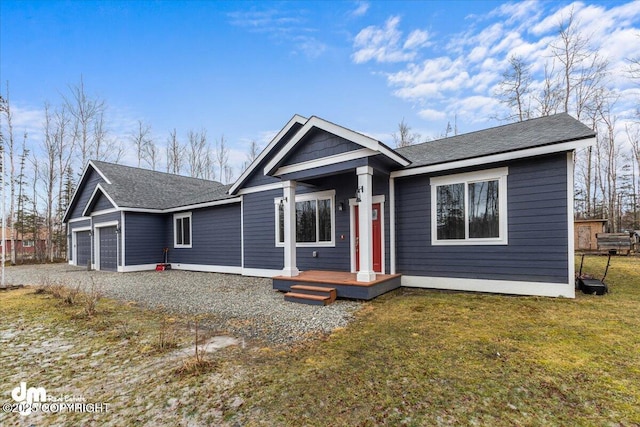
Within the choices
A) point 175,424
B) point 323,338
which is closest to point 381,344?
point 323,338

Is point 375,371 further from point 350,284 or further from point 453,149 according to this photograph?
point 453,149

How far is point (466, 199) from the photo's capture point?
23.0ft

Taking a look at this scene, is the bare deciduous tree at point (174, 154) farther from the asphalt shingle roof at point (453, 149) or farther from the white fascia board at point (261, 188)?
the white fascia board at point (261, 188)

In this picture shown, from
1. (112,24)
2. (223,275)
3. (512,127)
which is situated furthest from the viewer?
(112,24)

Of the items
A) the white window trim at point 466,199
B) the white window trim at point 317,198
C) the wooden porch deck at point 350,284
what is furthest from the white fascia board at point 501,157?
the wooden porch deck at point 350,284

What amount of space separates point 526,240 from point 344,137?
14.9 feet

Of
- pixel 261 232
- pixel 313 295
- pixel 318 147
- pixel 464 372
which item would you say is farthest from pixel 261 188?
pixel 464 372

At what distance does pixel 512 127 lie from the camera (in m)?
8.58

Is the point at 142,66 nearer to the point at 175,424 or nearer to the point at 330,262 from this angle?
the point at 330,262

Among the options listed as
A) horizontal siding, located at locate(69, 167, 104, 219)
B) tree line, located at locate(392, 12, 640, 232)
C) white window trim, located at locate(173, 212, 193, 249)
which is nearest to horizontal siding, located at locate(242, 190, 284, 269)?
white window trim, located at locate(173, 212, 193, 249)

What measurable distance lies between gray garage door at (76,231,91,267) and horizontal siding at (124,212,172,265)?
475 centimetres

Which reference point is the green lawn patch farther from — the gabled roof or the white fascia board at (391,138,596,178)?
the gabled roof

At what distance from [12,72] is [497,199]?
22474 mm

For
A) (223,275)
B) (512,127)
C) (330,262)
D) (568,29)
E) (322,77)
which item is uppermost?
(568,29)
